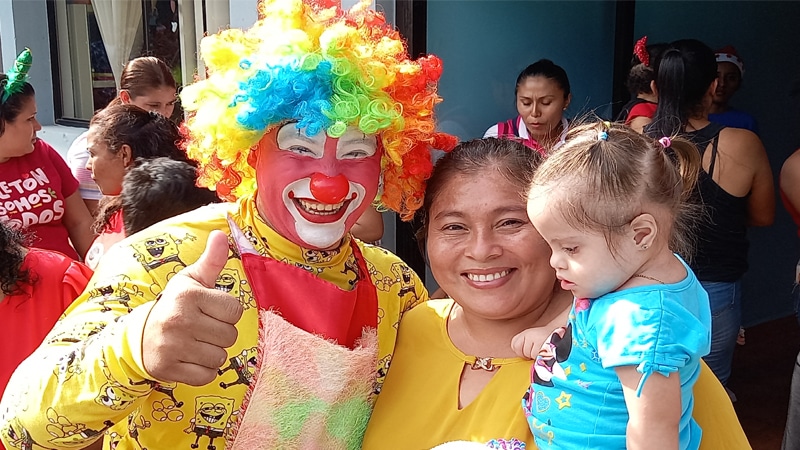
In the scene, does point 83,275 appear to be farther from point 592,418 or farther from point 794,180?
point 794,180

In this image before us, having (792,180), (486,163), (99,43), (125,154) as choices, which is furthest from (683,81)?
(99,43)

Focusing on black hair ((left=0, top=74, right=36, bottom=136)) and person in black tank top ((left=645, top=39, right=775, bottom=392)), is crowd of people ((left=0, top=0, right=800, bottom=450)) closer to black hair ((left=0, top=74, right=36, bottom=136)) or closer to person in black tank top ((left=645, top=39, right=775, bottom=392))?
person in black tank top ((left=645, top=39, right=775, bottom=392))

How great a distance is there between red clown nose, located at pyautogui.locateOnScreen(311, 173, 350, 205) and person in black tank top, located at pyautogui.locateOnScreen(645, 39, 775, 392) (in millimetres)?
1608

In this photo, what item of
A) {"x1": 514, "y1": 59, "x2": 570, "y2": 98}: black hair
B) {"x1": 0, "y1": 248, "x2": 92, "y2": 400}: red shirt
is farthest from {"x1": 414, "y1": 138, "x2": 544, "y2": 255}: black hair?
{"x1": 514, "y1": 59, "x2": 570, "y2": 98}: black hair

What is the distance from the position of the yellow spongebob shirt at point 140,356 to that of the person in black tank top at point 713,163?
5.34ft

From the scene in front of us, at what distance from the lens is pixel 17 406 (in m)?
1.28

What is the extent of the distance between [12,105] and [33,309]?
159 centimetres

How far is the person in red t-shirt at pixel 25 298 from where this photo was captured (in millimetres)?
2104

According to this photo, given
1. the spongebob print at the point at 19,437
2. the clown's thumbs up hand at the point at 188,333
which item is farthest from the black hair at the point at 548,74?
the spongebob print at the point at 19,437

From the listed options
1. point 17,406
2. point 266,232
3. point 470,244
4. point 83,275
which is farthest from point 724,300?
point 17,406

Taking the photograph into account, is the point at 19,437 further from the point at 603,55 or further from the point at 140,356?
the point at 603,55

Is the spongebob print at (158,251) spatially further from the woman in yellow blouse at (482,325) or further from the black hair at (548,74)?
the black hair at (548,74)

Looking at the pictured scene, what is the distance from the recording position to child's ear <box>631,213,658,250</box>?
52.0 inches

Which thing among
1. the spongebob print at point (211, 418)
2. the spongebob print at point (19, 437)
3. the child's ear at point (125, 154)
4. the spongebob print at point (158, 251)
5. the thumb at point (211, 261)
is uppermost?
the thumb at point (211, 261)
